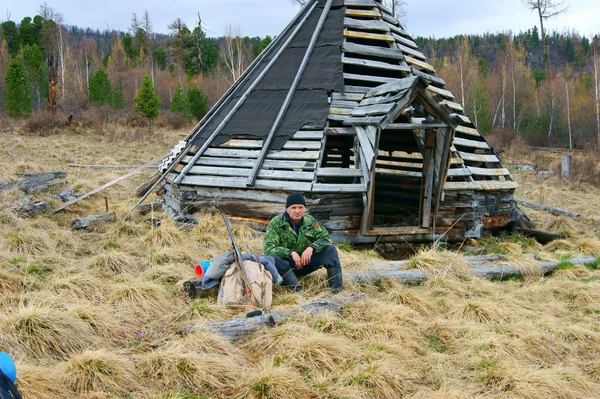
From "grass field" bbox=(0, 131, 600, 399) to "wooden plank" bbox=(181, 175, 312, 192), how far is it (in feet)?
3.40

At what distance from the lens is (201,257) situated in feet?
23.8

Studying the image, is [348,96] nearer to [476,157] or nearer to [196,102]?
[476,157]

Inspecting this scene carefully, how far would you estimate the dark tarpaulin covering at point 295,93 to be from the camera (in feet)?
30.1

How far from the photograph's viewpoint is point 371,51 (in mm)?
10055

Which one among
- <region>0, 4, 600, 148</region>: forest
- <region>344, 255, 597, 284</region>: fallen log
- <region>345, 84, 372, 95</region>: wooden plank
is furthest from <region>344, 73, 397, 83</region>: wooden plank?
<region>0, 4, 600, 148</region>: forest

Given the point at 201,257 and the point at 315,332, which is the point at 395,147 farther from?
the point at 315,332

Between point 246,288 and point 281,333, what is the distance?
2.92ft

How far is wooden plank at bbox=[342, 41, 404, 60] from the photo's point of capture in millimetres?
9969

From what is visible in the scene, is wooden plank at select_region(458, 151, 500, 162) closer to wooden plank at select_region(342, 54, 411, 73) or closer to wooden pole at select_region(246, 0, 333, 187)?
wooden plank at select_region(342, 54, 411, 73)

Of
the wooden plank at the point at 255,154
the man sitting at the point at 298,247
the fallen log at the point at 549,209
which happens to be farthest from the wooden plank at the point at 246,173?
the fallen log at the point at 549,209

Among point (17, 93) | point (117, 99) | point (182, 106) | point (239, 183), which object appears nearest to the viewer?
point (239, 183)

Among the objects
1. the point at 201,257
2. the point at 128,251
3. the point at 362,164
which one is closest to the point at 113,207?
the point at 128,251

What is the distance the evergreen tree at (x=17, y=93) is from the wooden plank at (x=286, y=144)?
24091mm

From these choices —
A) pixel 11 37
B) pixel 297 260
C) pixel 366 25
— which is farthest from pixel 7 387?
pixel 11 37
